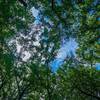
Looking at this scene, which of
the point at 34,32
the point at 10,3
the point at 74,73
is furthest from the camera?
the point at 74,73

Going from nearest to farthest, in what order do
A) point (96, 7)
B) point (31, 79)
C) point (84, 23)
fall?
1. point (96, 7)
2. point (84, 23)
3. point (31, 79)

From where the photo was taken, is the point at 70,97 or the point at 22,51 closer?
the point at 22,51

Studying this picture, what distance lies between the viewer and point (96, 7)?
59.5 feet

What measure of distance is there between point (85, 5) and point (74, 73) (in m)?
23.0

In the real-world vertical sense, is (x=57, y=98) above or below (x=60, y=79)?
below

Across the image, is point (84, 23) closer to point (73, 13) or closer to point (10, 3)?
point (73, 13)

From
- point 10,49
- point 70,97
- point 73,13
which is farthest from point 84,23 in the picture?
point 70,97

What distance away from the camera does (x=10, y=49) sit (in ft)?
110

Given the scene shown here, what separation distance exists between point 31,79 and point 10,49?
18.8 feet

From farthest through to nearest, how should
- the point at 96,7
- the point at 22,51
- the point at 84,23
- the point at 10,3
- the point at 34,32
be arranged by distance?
the point at 22,51 < the point at 34,32 < the point at 84,23 < the point at 96,7 < the point at 10,3

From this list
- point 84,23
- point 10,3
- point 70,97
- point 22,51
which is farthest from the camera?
point 70,97

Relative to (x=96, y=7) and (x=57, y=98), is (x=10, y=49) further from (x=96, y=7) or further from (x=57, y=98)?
(x=96, y=7)

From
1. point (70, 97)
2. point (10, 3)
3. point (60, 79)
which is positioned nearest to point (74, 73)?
point (60, 79)

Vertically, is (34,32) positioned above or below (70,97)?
above
